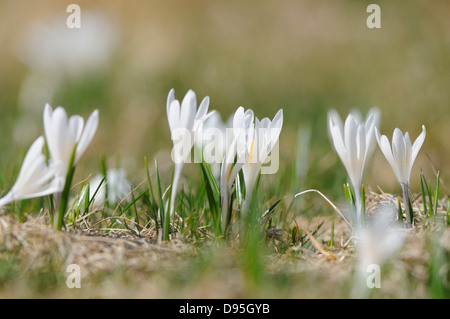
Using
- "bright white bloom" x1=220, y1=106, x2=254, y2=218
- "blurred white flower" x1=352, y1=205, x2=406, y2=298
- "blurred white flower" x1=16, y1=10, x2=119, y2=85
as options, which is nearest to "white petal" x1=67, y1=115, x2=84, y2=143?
"bright white bloom" x1=220, y1=106, x2=254, y2=218

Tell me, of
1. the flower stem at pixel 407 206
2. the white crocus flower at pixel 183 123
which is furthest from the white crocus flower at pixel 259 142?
the flower stem at pixel 407 206

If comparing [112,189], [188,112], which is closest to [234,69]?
[112,189]

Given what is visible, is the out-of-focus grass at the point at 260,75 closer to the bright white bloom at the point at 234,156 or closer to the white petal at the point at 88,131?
the bright white bloom at the point at 234,156

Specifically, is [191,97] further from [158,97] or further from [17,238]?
[158,97]

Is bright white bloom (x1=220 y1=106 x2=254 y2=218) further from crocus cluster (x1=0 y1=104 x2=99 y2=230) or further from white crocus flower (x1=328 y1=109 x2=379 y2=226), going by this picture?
crocus cluster (x1=0 y1=104 x2=99 y2=230)

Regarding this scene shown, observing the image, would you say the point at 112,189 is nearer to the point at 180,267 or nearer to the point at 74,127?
the point at 74,127
